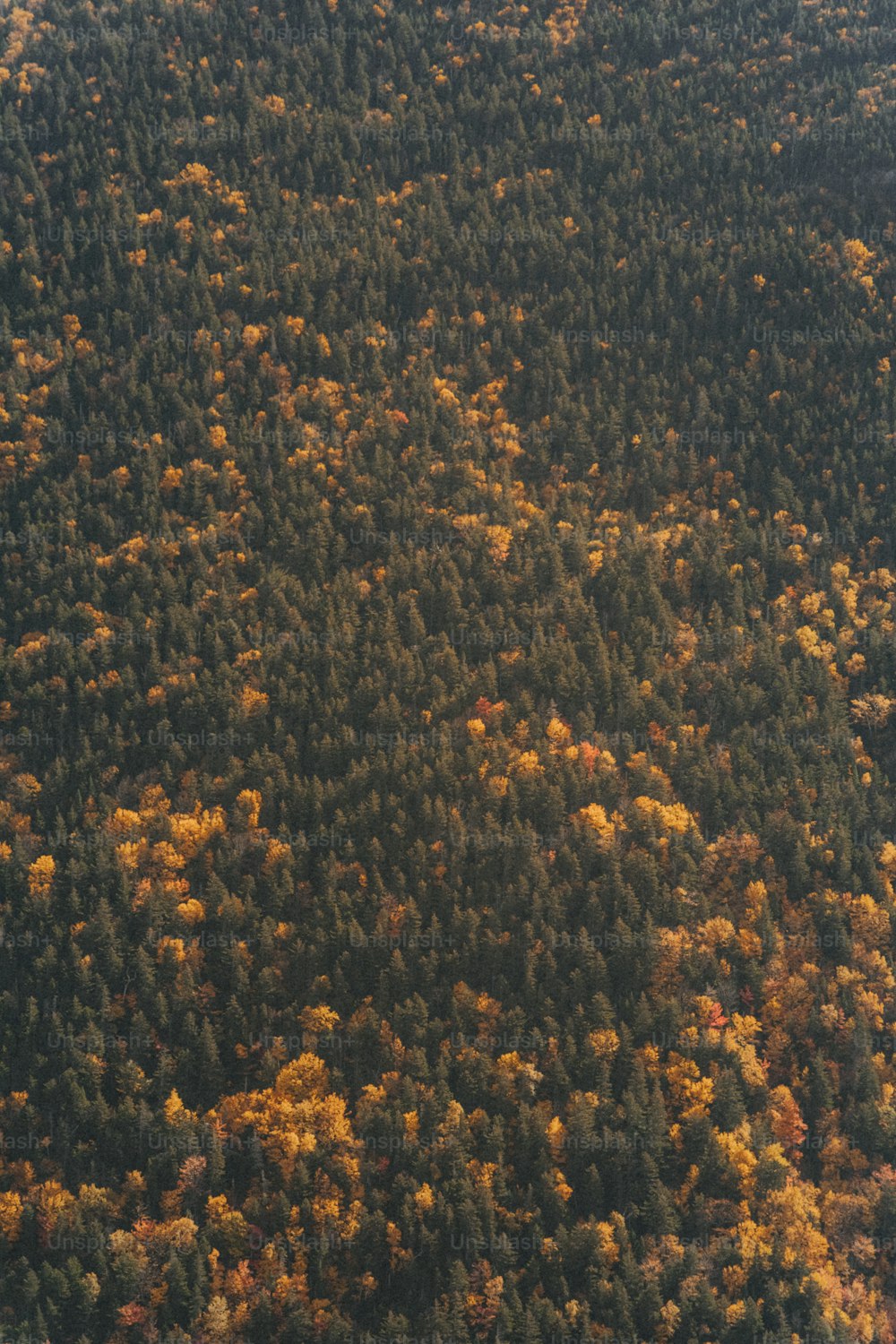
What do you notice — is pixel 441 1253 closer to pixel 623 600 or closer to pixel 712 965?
pixel 712 965

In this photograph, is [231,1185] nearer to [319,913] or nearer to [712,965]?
[319,913]

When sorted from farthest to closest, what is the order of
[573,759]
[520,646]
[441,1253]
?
[520,646] → [573,759] → [441,1253]

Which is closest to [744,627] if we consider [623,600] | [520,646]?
[623,600]

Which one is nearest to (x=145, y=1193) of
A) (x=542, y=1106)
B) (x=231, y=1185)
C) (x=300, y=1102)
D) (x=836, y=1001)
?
(x=231, y=1185)

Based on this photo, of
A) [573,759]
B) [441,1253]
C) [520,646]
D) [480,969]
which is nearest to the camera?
[441,1253]

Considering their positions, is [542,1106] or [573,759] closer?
[542,1106]

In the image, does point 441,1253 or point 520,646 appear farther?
point 520,646

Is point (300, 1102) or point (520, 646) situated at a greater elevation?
point (520, 646)

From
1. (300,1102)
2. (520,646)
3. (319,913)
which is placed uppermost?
(520,646)

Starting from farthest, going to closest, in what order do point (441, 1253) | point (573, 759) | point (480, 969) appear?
point (573, 759) → point (480, 969) → point (441, 1253)
